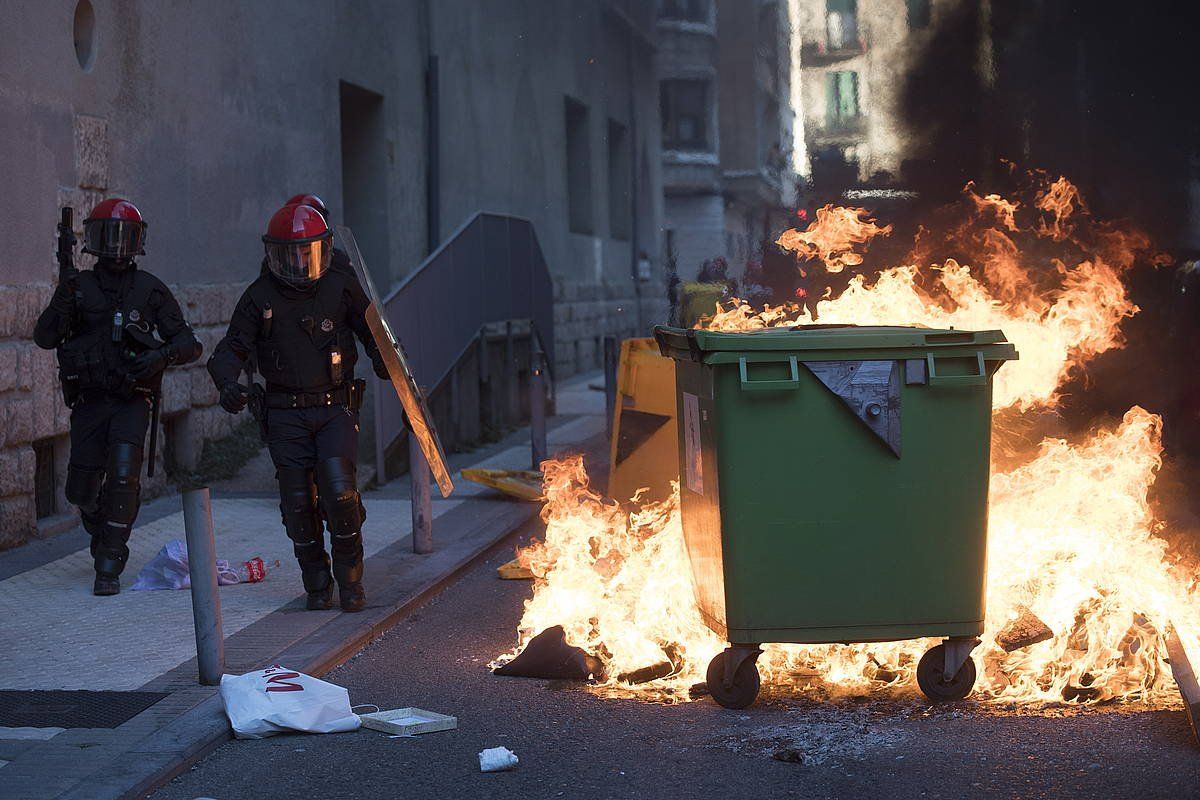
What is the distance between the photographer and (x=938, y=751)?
503 centimetres

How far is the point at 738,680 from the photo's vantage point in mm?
5590

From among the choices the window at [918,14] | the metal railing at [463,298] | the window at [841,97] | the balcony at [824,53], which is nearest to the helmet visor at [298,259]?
the metal railing at [463,298]

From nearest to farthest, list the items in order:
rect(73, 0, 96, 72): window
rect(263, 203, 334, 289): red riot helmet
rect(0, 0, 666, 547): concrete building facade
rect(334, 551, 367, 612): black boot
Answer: rect(263, 203, 334, 289): red riot helmet
rect(334, 551, 367, 612): black boot
rect(0, 0, 666, 547): concrete building facade
rect(73, 0, 96, 72): window

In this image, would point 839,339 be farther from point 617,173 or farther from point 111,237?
point 617,173

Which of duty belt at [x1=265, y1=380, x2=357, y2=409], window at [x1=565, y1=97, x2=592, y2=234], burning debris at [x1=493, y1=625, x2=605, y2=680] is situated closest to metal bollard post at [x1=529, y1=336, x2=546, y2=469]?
duty belt at [x1=265, y1=380, x2=357, y2=409]

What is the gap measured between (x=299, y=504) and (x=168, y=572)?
3.78ft

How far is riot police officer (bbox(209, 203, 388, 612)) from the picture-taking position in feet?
23.3

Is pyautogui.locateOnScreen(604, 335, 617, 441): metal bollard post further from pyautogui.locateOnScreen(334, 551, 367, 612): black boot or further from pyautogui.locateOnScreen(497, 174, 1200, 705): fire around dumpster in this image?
pyautogui.locateOnScreen(334, 551, 367, 612): black boot

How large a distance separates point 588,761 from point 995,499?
2.27 metres

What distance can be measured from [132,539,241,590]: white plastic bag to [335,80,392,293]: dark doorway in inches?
325

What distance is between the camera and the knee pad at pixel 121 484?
777cm

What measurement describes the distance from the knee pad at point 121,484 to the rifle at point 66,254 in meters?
0.79

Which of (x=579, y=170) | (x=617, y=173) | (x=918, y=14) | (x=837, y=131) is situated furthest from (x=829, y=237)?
(x=617, y=173)

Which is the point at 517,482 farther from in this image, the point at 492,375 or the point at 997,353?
the point at 997,353
